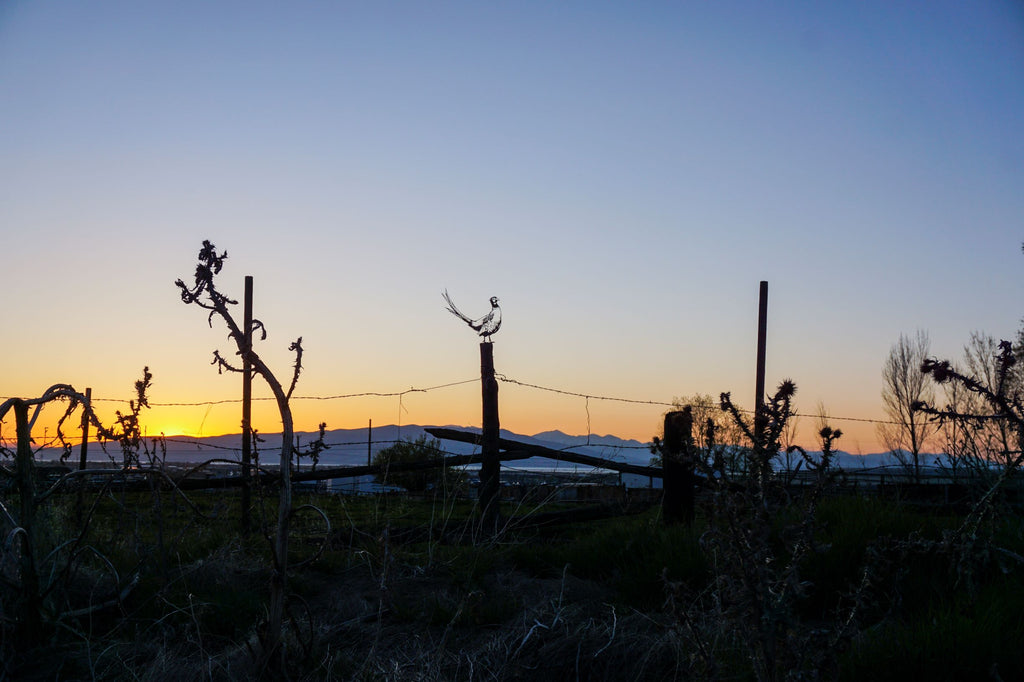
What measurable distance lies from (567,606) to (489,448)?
269 centimetres

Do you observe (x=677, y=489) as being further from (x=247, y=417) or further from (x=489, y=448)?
(x=247, y=417)

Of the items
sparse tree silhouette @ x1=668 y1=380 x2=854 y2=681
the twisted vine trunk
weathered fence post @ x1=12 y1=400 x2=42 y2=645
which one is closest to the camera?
sparse tree silhouette @ x1=668 y1=380 x2=854 y2=681

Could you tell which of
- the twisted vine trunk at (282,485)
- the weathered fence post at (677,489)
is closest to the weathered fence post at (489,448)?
the weathered fence post at (677,489)

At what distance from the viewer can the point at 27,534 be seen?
12.3ft

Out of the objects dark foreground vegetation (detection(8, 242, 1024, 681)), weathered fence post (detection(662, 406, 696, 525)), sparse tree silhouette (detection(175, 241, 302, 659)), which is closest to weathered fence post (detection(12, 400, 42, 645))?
dark foreground vegetation (detection(8, 242, 1024, 681))

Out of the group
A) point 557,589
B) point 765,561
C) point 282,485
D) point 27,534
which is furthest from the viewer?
point 557,589

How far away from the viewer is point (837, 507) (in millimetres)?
5695

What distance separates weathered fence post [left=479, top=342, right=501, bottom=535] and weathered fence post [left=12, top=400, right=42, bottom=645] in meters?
3.18

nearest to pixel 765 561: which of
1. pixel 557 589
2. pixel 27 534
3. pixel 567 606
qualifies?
pixel 567 606

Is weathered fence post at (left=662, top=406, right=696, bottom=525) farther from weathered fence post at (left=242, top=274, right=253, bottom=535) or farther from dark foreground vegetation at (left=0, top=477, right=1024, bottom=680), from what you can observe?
weathered fence post at (left=242, top=274, right=253, bottom=535)

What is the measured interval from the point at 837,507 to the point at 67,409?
5173mm

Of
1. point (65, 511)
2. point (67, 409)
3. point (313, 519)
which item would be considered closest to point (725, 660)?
point (67, 409)

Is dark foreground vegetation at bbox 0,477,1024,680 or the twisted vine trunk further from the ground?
the twisted vine trunk

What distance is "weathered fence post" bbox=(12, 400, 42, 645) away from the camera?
148 inches
